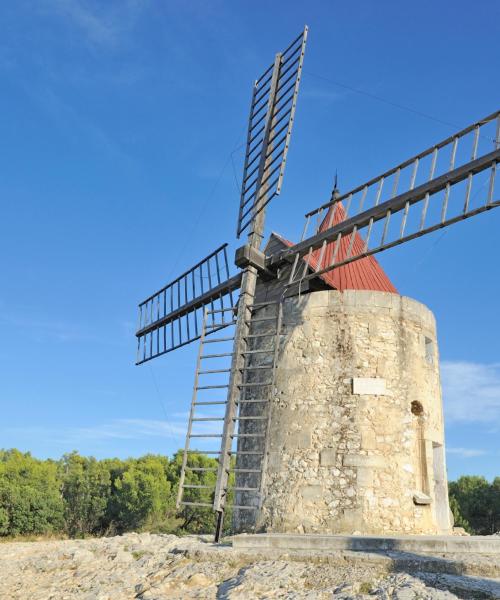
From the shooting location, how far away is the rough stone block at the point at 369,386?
7.71 meters

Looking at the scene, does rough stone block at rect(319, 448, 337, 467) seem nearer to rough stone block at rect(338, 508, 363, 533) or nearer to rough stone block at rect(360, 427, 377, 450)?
rough stone block at rect(360, 427, 377, 450)

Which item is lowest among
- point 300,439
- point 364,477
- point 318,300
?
point 364,477

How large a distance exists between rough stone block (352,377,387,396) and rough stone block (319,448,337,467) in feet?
2.89

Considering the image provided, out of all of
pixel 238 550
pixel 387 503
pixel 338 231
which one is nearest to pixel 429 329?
pixel 338 231

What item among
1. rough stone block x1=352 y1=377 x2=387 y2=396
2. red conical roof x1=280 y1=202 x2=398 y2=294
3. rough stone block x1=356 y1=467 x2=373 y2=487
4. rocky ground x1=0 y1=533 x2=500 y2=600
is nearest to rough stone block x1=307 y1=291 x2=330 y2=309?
red conical roof x1=280 y1=202 x2=398 y2=294

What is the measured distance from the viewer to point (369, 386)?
7.73 metres

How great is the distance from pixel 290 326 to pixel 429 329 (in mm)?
2210

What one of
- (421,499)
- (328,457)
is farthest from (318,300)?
(421,499)

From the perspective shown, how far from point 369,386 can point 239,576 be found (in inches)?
133

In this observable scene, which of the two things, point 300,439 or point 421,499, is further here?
point 300,439

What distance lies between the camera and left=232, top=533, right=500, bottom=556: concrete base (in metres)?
5.54

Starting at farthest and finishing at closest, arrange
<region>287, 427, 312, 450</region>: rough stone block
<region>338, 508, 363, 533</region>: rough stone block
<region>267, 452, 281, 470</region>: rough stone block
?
<region>267, 452, 281, 470</region>: rough stone block, <region>287, 427, 312, 450</region>: rough stone block, <region>338, 508, 363, 533</region>: rough stone block

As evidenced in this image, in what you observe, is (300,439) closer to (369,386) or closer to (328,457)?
(328,457)

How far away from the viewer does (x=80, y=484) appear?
2297 cm
